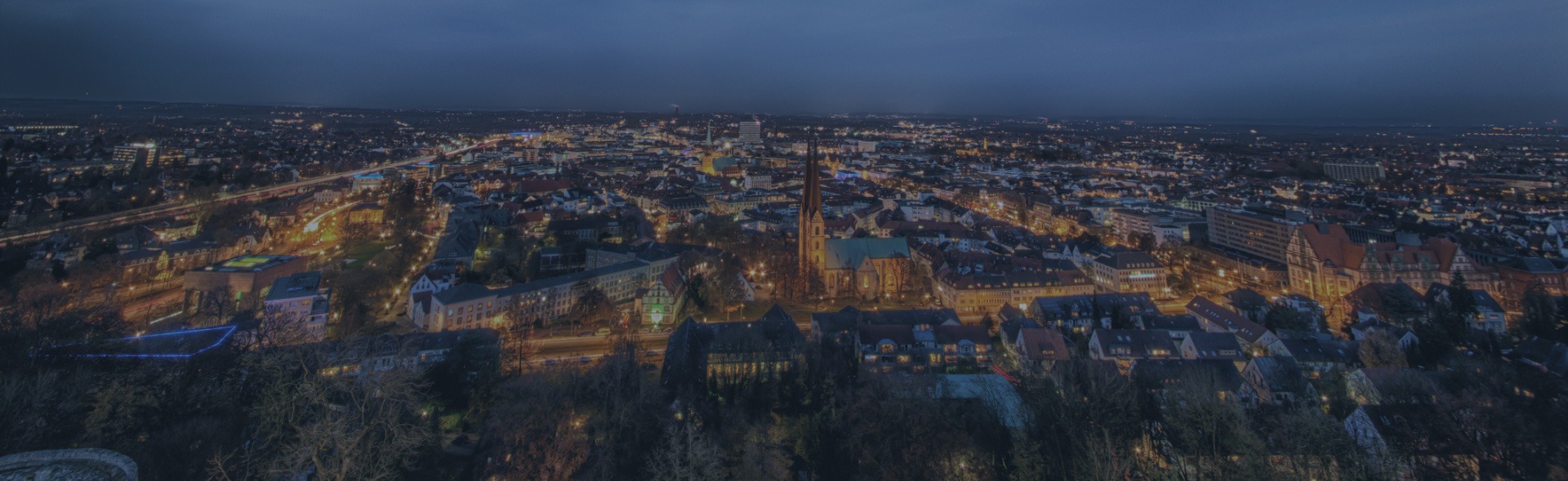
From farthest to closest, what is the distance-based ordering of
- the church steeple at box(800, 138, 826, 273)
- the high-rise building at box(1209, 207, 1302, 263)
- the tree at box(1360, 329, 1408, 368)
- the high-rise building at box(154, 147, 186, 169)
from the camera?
the high-rise building at box(154, 147, 186, 169) → the high-rise building at box(1209, 207, 1302, 263) → the church steeple at box(800, 138, 826, 273) → the tree at box(1360, 329, 1408, 368)

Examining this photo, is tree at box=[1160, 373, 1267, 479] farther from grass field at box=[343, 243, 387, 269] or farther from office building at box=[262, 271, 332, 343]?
grass field at box=[343, 243, 387, 269]

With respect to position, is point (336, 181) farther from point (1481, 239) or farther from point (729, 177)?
point (1481, 239)

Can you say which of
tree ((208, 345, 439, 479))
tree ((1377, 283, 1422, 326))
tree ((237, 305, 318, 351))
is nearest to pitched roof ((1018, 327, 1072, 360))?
tree ((1377, 283, 1422, 326))

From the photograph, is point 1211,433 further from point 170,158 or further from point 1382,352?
point 170,158

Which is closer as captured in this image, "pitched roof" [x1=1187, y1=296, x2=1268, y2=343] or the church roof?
"pitched roof" [x1=1187, y1=296, x2=1268, y2=343]

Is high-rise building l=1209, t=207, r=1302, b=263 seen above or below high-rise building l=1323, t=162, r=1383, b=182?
below

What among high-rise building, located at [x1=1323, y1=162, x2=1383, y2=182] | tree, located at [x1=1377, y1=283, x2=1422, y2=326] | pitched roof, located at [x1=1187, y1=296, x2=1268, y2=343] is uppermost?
high-rise building, located at [x1=1323, y1=162, x2=1383, y2=182]
